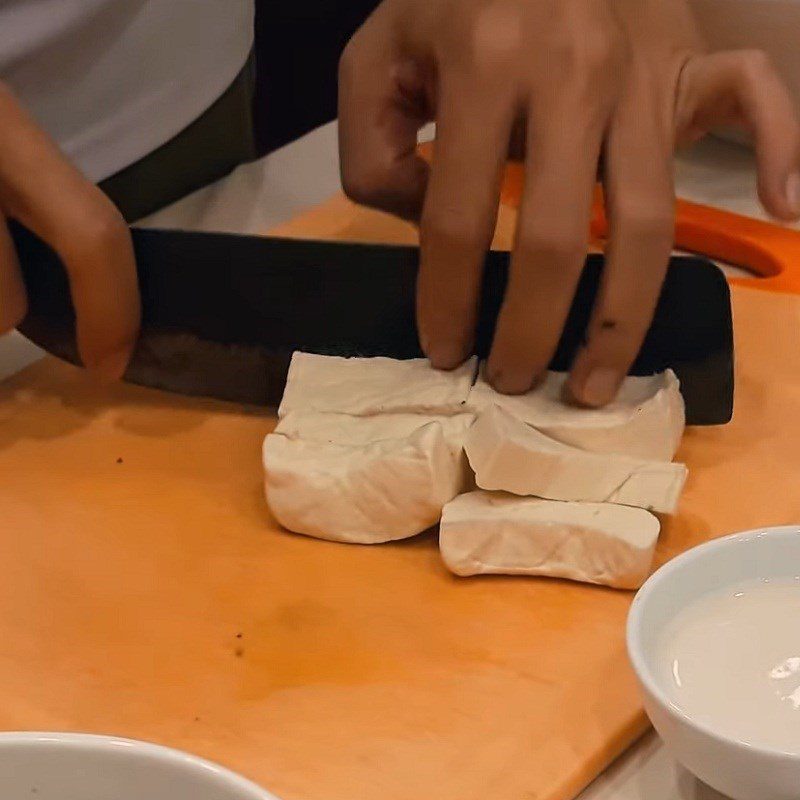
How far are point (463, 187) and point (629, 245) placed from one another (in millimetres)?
168

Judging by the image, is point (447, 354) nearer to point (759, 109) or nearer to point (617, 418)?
point (617, 418)

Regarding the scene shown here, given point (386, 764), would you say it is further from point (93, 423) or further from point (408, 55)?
point (408, 55)

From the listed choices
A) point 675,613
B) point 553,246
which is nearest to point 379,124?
point 553,246

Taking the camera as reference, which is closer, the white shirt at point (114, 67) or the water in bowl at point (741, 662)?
the water in bowl at point (741, 662)

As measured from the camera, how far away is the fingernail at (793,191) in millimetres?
1076

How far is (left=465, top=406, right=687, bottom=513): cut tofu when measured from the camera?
1.00 meters

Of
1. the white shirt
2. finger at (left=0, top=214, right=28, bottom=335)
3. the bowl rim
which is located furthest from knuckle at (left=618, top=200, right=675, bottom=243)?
the white shirt

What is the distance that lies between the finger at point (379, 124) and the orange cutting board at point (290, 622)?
0.30 m

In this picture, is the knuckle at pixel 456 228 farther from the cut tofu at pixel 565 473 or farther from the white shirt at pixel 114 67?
the white shirt at pixel 114 67

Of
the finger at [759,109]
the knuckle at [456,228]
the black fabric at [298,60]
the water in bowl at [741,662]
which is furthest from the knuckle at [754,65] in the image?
the black fabric at [298,60]

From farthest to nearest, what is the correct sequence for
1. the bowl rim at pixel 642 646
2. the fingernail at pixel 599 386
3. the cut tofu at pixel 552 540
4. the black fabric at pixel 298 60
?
the black fabric at pixel 298 60 < the fingernail at pixel 599 386 < the cut tofu at pixel 552 540 < the bowl rim at pixel 642 646

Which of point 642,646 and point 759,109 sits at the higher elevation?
point 759,109

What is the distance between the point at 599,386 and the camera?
108 cm

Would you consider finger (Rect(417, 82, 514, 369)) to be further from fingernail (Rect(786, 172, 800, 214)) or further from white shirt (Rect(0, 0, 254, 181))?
white shirt (Rect(0, 0, 254, 181))
